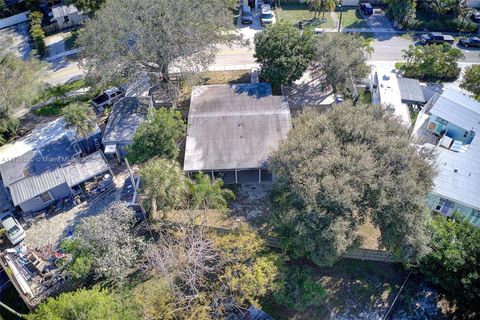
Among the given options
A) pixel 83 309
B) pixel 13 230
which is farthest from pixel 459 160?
pixel 13 230

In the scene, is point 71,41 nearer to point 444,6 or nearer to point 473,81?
point 473,81

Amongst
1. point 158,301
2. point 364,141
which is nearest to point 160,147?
point 158,301

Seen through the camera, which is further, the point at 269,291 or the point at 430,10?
the point at 430,10

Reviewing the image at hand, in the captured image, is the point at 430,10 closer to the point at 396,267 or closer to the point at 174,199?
the point at 396,267

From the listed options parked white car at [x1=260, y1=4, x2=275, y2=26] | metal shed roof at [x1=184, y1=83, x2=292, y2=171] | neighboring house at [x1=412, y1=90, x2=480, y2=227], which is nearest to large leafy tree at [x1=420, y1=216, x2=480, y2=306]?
neighboring house at [x1=412, y1=90, x2=480, y2=227]

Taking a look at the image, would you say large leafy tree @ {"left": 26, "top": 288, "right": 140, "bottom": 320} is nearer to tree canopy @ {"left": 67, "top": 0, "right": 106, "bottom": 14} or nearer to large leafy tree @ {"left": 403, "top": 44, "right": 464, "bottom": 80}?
tree canopy @ {"left": 67, "top": 0, "right": 106, "bottom": 14}

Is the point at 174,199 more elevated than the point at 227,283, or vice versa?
the point at 174,199
